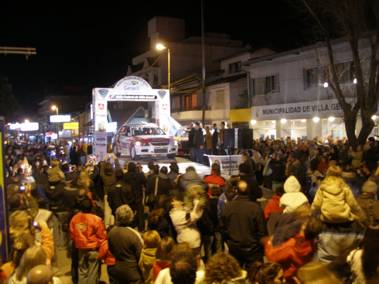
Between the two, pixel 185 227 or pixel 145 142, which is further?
pixel 145 142

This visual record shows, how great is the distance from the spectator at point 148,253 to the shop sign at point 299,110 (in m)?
22.0

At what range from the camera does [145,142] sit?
914 inches

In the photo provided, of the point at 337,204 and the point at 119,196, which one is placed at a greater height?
the point at 337,204

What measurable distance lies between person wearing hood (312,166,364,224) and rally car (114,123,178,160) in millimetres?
17397

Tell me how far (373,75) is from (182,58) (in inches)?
1473

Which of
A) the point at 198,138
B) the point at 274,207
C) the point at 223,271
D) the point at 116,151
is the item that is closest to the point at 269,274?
the point at 223,271

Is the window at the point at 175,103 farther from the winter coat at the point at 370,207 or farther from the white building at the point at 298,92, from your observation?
the winter coat at the point at 370,207

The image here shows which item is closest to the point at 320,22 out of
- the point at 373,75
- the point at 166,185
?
the point at 373,75

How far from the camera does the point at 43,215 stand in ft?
21.5

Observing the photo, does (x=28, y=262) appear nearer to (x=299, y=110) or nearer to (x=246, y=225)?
(x=246, y=225)

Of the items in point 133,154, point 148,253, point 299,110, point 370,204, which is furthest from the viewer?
point 299,110

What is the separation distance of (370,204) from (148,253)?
2989mm

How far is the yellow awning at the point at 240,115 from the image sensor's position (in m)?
34.1

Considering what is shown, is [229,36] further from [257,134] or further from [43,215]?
[43,215]
